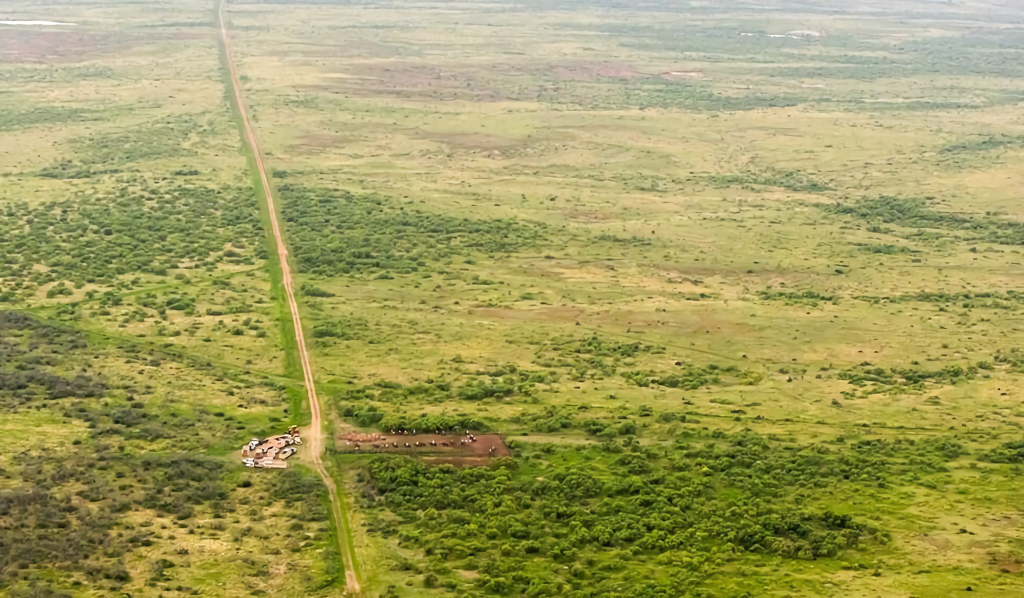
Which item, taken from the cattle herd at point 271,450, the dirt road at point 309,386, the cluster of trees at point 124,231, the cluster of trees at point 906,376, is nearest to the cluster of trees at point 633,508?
the dirt road at point 309,386

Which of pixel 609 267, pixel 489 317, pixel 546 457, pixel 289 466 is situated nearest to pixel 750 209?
pixel 609 267

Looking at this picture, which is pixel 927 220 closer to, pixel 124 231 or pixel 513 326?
pixel 513 326

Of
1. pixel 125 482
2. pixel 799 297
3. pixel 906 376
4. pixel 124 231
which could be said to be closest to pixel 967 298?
pixel 799 297

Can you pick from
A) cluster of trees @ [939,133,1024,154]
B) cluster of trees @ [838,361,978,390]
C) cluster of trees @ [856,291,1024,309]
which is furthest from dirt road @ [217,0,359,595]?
cluster of trees @ [939,133,1024,154]

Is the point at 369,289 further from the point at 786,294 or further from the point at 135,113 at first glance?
the point at 135,113

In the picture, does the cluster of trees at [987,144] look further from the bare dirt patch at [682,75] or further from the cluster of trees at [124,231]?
the cluster of trees at [124,231]

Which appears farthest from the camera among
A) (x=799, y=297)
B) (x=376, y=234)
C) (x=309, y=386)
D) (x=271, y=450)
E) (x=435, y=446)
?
(x=376, y=234)
